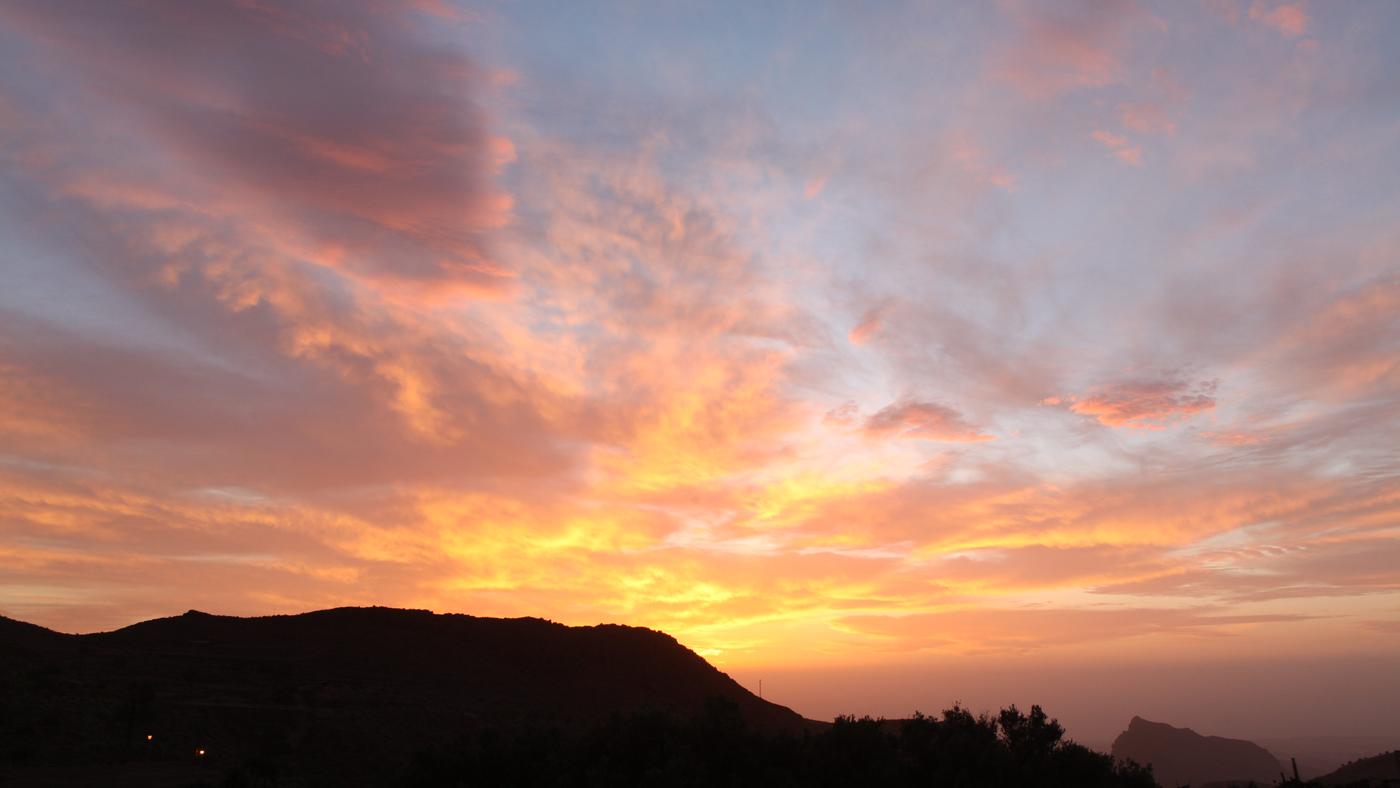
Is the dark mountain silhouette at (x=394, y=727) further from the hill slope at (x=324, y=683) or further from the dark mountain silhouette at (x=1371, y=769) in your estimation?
the dark mountain silhouette at (x=1371, y=769)

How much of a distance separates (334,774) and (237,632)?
45.3 meters

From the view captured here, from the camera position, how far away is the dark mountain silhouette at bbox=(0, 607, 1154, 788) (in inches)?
1458

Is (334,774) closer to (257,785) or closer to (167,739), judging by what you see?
(167,739)

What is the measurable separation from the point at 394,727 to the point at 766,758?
105ft

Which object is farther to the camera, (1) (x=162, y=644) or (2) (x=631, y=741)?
(1) (x=162, y=644)

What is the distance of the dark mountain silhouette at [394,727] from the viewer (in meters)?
37.0

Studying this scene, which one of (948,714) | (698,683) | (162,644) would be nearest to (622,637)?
(698,683)

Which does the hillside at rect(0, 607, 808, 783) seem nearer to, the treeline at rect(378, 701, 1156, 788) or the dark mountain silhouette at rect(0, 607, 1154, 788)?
the dark mountain silhouette at rect(0, 607, 1154, 788)

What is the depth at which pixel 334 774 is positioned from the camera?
48781mm

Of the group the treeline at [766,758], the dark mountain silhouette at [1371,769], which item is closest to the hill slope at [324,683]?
the treeline at [766,758]

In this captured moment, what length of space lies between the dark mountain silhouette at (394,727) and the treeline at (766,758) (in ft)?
0.30

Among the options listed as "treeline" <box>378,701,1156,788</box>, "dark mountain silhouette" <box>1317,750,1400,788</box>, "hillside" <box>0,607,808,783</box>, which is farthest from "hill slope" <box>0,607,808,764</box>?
"dark mountain silhouette" <box>1317,750,1400,788</box>

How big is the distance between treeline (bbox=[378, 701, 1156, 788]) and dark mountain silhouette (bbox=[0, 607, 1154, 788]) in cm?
9

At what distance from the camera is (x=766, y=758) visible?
37.8 meters
